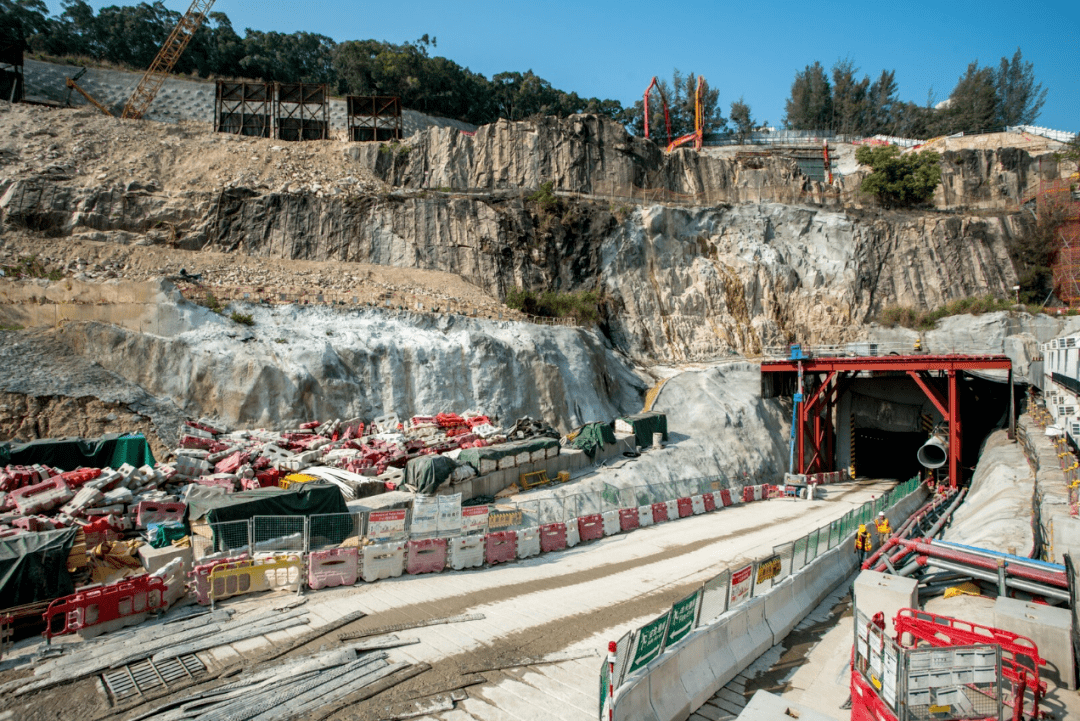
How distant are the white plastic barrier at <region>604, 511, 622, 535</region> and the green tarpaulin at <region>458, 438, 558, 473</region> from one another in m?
5.30

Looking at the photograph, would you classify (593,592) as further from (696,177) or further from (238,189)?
(696,177)

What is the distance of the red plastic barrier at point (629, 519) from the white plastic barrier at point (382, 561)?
8.71 m

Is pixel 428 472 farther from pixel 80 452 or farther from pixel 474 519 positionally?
pixel 80 452

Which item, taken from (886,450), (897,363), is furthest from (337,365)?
(886,450)

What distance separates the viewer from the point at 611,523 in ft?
69.2

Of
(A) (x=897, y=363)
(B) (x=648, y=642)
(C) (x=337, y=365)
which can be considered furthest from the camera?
(A) (x=897, y=363)

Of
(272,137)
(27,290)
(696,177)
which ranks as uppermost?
(272,137)

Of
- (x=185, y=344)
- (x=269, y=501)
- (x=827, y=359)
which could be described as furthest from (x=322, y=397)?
(x=827, y=359)

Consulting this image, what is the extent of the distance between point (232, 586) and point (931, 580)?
14617 millimetres

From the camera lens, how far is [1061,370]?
2742 cm

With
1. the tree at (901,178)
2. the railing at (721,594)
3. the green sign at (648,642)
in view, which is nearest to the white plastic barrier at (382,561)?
the railing at (721,594)

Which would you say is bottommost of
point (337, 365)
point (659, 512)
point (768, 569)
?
point (659, 512)

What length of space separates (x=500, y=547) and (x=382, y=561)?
11.6 feet

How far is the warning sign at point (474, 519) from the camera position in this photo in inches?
731
